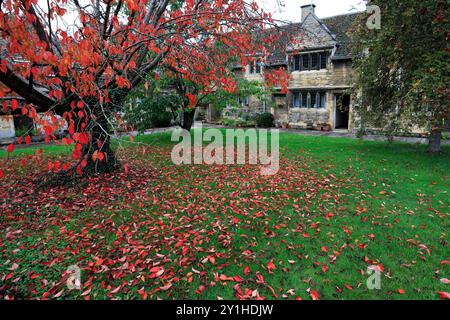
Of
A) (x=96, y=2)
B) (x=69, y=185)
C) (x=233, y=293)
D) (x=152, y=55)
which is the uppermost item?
(x=96, y=2)

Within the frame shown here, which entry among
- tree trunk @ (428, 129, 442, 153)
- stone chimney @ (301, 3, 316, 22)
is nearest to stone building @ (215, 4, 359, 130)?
stone chimney @ (301, 3, 316, 22)

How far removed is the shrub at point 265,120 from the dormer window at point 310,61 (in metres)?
4.27

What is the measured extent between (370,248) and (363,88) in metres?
9.93

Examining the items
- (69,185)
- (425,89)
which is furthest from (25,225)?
(425,89)

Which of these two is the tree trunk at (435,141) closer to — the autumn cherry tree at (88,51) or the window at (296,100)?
the autumn cherry tree at (88,51)

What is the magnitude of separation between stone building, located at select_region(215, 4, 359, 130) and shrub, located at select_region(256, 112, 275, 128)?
2.51 feet

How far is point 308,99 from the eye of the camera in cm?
2277

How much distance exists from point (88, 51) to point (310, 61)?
67.4 feet

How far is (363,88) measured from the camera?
492 inches

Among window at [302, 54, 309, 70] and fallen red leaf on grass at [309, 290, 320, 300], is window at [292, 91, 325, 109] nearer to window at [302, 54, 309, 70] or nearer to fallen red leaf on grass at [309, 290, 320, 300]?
window at [302, 54, 309, 70]

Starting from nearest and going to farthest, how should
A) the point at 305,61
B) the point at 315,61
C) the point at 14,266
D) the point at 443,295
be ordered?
the point at 443,295 < the point at 14,266 < the point at 315,61 < the point at 305,61

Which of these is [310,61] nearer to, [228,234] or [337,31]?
[337,31]

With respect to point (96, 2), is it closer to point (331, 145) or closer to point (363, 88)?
point (363, 88)

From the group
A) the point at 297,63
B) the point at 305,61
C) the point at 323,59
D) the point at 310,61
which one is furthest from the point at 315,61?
the point at 297,63
